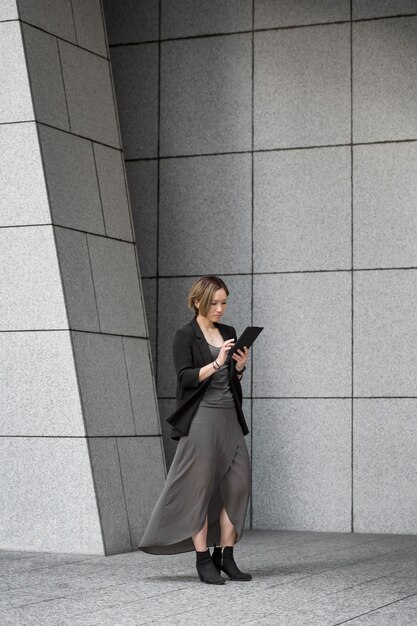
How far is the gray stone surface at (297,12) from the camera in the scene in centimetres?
1165

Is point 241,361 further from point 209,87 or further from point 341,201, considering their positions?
point 209,87

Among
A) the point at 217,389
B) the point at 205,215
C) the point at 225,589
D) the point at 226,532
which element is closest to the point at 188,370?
the point at 217,389

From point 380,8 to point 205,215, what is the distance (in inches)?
116

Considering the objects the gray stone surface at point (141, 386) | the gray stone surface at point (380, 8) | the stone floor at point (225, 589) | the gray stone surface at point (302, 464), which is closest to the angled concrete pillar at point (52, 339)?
the gray stone surface at point (141, 386)

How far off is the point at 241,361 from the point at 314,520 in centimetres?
419

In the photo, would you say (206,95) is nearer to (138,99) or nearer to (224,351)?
(138,99)

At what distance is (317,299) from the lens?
1156cm

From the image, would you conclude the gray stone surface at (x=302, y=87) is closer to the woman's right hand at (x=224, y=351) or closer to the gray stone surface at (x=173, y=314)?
the gray stone surface at (x=173, y=314)

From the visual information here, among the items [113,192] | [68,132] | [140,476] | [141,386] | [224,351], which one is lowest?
[140,476]

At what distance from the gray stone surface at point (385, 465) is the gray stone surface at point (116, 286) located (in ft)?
8.48

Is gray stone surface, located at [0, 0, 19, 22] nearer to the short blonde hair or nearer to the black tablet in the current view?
the short blonde hair

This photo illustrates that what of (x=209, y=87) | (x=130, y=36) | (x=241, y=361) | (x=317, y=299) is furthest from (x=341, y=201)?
(x=241, y=361)

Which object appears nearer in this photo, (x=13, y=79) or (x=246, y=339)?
(x=246, y=339)

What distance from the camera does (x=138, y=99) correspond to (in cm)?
1239
